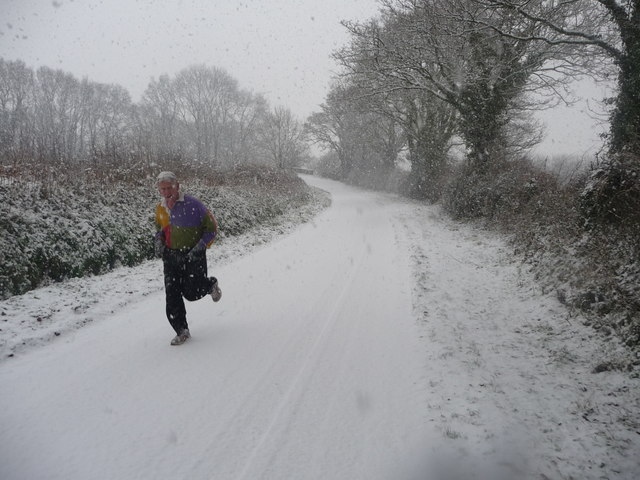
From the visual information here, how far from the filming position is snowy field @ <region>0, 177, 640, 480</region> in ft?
8.82

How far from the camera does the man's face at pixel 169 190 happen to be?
4.18 m

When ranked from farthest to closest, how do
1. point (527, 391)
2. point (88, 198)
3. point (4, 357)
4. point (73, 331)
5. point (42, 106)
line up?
1. point (42, 106)
2. point (88, 198)
3. point (73, 331)
4. point (4, 357)
5. point (527, 391)

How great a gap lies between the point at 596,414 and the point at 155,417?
4175 mm

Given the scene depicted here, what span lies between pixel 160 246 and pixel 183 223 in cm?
41

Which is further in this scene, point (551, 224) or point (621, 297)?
point (551, 224)

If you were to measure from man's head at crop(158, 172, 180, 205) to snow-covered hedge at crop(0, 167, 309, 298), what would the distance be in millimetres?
3788

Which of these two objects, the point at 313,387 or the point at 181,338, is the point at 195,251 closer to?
the point at 181,338

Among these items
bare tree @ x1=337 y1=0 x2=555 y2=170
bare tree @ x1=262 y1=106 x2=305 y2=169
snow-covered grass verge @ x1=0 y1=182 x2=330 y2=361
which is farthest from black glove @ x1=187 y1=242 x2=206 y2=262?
bare tree @ x1=262 y1=106 x2=305 y2=169

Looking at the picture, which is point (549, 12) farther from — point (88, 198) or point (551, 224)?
point (88, 198)

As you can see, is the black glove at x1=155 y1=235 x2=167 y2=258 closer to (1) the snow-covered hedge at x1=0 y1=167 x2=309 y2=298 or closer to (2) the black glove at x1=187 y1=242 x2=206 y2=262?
(2) the black glove at x1=187 y1=242 x2=206 y2=262

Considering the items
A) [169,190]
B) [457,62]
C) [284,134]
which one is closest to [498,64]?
[457,62]

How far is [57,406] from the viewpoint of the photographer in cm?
327

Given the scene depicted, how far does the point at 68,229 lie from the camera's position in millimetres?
6949

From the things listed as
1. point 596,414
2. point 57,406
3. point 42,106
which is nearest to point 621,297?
point 596,414
